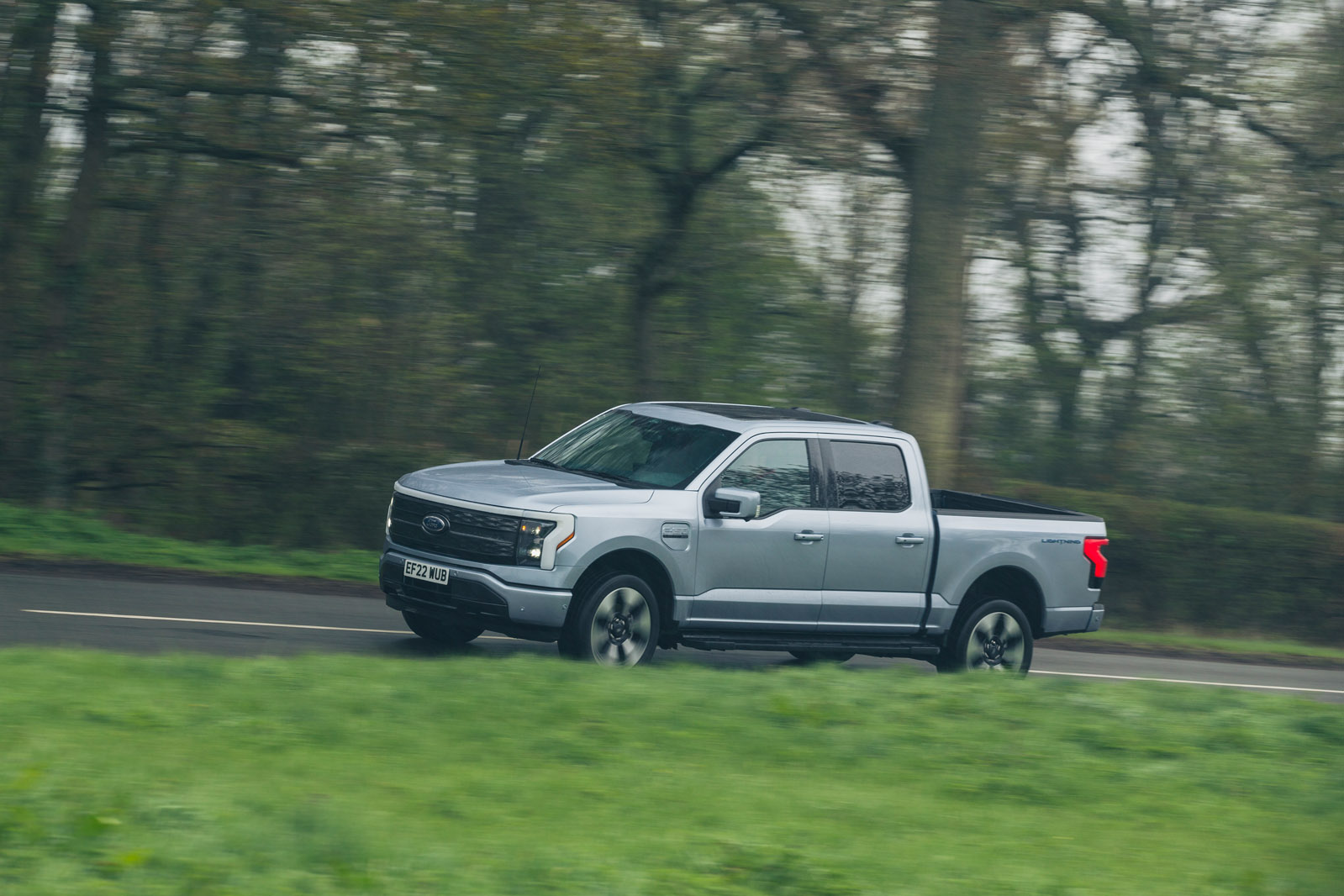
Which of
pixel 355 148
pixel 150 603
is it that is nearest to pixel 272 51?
pixel 355 148

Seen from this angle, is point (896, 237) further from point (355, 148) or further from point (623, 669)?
point (623, 669)

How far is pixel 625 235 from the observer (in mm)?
20156

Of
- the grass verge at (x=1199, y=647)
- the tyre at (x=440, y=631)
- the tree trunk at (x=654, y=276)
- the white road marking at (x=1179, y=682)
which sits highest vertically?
the tree trunk at (x=654, y=276)

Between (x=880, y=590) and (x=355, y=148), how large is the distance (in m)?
10.1

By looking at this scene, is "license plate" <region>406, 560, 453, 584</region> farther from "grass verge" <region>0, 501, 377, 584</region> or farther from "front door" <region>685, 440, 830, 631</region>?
"grass verge" <region>0, 501, 377, 584</region>

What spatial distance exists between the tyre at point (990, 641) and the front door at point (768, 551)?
146 centimetres

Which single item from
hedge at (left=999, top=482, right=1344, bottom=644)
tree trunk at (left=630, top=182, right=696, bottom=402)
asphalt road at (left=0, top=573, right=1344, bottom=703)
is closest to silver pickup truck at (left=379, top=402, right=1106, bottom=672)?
asphalt road at (left=0, top=573, right=1344, bottom=703)

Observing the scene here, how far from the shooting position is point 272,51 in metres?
17.3

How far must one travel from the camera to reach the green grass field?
5145mm

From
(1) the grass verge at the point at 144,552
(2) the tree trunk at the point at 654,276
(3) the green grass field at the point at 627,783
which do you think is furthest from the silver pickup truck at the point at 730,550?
(2) the tree trunk at the point at 654,276

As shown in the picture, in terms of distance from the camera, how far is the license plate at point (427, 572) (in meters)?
9.73

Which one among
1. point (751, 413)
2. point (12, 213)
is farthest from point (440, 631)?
point (12, 213)

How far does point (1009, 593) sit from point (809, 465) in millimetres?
2185

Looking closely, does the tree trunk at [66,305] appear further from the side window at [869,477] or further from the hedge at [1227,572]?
the hedge at [1227,572]
